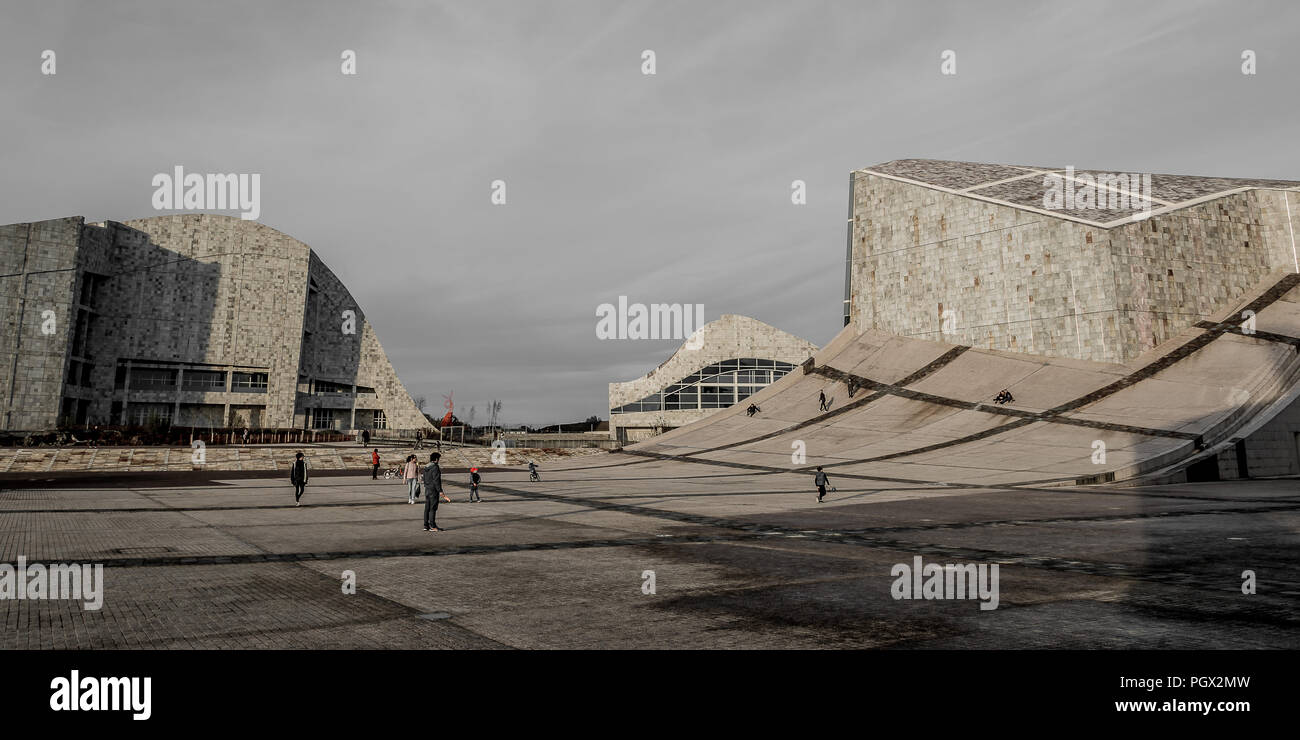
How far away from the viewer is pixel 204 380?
74.2m

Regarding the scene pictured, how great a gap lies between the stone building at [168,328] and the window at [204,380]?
104mm

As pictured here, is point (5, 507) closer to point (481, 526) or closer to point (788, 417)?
point (481, 526)

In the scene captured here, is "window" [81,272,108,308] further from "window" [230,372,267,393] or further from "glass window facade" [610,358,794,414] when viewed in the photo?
"glass window facade" [610,358,794,414]

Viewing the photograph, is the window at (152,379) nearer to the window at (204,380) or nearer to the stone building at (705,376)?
the window at (204,380)

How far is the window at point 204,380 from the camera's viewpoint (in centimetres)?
7344

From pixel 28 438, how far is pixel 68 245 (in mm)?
30579

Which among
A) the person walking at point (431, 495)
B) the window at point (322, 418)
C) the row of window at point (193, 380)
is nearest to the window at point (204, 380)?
the row of window at point (193, 380)

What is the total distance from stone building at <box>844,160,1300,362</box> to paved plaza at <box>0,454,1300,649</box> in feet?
79.8

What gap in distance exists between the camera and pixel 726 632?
6.16 meters

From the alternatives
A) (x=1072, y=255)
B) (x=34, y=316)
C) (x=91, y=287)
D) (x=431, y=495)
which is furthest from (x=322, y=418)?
(x=431, y=495)

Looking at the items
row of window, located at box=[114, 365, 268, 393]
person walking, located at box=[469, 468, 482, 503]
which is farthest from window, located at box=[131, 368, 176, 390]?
person walking, located at box=[469, 468, 482, 503]

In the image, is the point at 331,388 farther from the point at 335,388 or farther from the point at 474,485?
the point at 474,485
